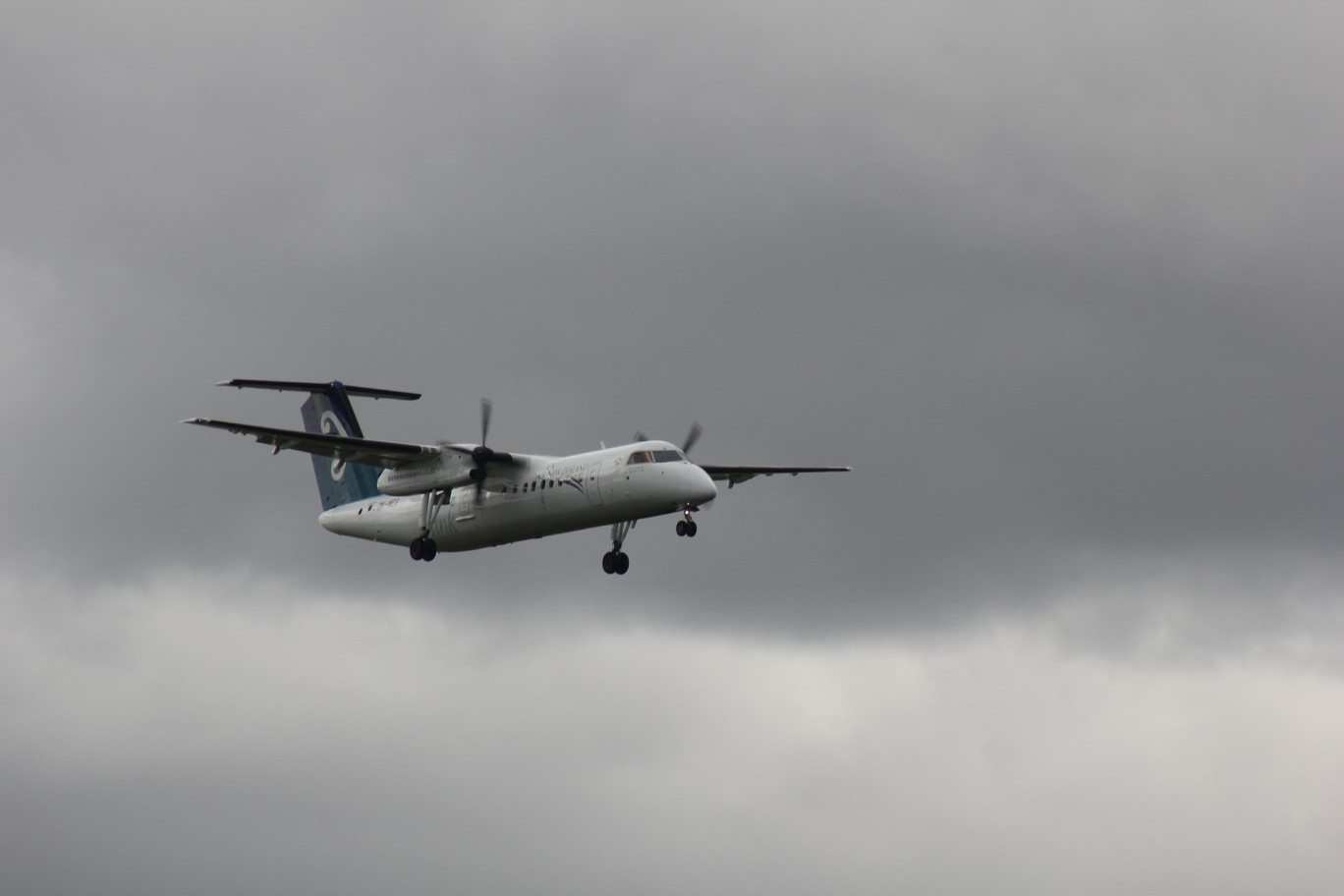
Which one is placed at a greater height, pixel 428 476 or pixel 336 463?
pixel 336 463

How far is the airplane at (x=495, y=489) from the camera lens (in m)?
43.7

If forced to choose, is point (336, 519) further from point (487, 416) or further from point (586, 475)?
point (586, 475)

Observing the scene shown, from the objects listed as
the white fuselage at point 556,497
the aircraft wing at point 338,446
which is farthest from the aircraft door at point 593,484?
the aircraft wing at point 338,446

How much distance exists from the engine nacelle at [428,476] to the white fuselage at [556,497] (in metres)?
0.49

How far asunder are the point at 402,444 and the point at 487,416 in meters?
2.62

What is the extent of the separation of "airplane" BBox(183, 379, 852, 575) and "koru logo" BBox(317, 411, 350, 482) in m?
1.39

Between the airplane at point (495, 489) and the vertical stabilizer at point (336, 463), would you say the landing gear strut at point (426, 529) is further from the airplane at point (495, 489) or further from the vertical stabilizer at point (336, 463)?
the vertical stabilizer at point (336, 463)

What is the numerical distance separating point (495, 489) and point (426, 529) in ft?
9.75

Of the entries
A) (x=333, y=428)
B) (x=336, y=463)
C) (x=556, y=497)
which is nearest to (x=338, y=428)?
(x=333, y=428)

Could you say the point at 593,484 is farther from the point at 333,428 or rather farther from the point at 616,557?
the point at 333,428

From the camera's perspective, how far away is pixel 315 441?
46.0 m

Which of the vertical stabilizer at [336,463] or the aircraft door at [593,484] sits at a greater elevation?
the vertical stabilizer at [336,463]

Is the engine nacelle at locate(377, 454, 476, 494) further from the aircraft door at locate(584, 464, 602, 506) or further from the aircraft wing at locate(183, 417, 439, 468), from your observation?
the aircraft door at locate(584, 464, 602, 506)

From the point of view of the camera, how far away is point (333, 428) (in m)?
54.4
